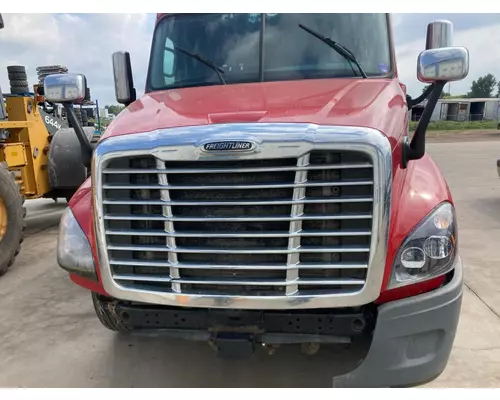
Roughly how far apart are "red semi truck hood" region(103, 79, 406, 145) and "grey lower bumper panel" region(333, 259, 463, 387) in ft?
2.80

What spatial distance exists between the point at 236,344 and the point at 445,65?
190cm

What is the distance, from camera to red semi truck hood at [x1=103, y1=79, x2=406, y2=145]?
2.39 metres

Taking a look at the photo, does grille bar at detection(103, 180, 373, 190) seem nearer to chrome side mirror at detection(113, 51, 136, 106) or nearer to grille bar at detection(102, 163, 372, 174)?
grille bar at detection(102, 163, 372, 174)

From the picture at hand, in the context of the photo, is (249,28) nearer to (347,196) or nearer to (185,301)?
(347,196)

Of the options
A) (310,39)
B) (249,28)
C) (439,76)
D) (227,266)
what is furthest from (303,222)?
(249,28)

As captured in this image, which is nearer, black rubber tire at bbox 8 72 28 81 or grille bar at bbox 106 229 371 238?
grille bar at bbox 106 229 371 238

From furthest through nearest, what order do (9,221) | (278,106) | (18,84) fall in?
(18,84) < (9,221) < (278,106)

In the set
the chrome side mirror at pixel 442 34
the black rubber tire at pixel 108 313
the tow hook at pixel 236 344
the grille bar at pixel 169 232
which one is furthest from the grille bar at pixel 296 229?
the chrome side mirror at pixel 442 34

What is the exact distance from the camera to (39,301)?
4.34 m

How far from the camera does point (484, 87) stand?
93188mm

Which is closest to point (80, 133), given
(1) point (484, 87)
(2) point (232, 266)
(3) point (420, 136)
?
(2) point (232, 266)

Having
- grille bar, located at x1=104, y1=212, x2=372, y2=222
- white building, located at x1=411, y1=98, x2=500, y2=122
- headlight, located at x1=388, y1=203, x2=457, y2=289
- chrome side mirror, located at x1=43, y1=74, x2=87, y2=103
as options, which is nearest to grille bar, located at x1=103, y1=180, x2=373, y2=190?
grille bar, located at x1=104, y1=212, x2=372, y2=222

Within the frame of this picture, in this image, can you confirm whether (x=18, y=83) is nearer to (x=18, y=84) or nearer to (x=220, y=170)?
(x=18, y=84)
